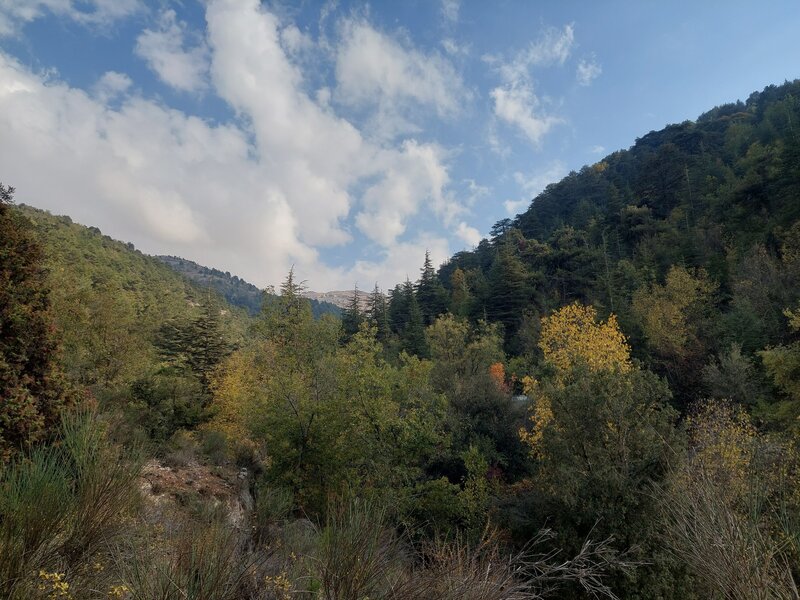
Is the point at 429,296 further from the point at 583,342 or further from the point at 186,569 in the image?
the point at 186,569

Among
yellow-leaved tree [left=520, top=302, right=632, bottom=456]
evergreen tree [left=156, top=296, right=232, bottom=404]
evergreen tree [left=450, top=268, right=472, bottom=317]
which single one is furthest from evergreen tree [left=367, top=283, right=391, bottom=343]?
yellow-leaved tree [left=520, top=302, right=632, bottom=456]

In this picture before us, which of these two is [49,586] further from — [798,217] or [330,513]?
[798,217]

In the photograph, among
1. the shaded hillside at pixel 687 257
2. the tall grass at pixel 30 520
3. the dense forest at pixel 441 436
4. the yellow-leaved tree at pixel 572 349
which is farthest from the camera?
the shaded hillside at pixel 687 257

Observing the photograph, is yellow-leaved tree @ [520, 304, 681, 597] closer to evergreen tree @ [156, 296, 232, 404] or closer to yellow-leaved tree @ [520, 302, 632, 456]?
yellow-leaved tree @ [520, 302, 632, 456]

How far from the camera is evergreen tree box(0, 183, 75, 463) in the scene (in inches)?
225

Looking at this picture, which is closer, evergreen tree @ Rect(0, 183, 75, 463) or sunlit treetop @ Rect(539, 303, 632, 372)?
evergreen tree @ Rect(0, 183, 75, 463)

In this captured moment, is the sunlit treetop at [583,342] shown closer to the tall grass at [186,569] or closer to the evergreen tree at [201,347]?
the tall grass at [186,569]

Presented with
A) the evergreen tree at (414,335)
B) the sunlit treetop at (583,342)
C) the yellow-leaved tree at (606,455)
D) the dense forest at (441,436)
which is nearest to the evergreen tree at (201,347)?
the dense forest at (441,436)

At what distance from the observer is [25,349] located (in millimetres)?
6301

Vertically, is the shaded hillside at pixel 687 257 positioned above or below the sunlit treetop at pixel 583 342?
above

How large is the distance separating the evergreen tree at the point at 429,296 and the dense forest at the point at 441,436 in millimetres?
5289

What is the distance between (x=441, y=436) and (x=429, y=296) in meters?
38.3

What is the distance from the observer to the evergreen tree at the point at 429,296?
161ft

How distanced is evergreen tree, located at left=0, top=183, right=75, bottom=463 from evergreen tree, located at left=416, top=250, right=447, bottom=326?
4090 centimetres
